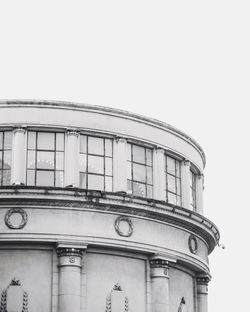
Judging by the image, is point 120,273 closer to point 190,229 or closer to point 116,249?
point 116,249

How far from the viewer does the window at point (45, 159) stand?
37406 mm

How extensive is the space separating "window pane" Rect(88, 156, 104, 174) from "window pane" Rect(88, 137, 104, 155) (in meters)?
0.28

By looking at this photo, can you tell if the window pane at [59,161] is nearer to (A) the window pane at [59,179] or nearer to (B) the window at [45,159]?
(B) the window at [45,159]

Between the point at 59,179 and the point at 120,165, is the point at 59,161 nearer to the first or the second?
the point at 59,179

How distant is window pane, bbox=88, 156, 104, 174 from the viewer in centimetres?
3806

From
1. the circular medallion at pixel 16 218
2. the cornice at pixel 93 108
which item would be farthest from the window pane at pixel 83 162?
the circular medallion at pixel 16 218

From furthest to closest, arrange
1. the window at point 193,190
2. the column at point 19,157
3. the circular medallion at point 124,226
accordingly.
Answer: the window at point 193,190 → the column at point 19,157 → the circular medallion at point 124,226

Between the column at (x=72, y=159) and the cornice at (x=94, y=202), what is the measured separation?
128 cm

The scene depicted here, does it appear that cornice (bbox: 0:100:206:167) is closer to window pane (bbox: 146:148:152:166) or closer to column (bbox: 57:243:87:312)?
window pane (bbox: 146:148:152:166)

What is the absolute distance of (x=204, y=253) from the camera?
1649 inches

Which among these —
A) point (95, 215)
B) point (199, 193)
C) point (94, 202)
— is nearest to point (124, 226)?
point (95, 215)

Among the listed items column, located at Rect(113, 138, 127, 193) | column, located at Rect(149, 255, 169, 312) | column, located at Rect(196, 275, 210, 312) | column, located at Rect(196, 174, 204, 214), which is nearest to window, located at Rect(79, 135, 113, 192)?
column, located at Rect(113, 138, 127, 193)

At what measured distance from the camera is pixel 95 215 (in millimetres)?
36312

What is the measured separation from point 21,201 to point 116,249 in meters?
4.62
